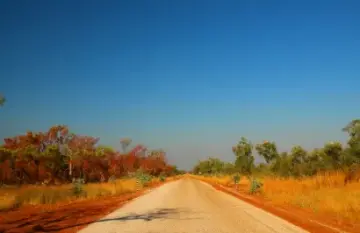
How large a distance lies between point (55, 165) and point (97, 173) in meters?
11.3

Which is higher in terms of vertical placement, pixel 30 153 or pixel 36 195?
pixel 30 153

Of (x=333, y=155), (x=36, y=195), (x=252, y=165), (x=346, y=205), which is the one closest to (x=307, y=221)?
(x=346, y=205)

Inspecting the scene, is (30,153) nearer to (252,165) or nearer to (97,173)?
(97,173)

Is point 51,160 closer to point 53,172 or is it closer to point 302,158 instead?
point 53,172

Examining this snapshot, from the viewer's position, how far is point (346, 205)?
14086 millimetres

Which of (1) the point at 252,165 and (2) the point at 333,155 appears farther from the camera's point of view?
(1) the point at 252,165

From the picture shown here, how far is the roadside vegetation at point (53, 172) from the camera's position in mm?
21172

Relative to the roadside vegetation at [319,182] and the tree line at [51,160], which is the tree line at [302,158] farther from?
the tree line at [51,160]

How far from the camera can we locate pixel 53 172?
38.8 m

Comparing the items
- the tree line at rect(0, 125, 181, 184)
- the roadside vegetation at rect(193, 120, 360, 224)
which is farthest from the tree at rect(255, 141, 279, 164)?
the tree line at rect(0, 125, 181, 184)

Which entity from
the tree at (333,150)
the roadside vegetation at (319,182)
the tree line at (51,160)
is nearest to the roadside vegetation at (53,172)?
the tree line at (51,160)

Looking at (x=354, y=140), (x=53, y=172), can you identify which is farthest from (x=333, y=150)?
(x=53, y=172)

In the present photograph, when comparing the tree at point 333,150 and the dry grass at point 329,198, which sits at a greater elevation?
the tree at point 333,150

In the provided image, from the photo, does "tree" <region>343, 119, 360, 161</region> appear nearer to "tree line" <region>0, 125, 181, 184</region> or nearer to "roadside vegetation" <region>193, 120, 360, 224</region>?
"roadside vegetation" <region>193, 120, 360, 224</region>
